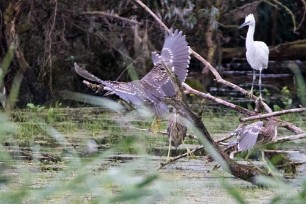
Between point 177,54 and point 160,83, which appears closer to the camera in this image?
point 160,83

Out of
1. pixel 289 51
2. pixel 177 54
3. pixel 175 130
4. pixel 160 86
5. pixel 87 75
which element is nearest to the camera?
pixel 175 130

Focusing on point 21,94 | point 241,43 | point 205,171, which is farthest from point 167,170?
point 241,43

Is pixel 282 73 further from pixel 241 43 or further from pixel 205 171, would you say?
pixel 205 171

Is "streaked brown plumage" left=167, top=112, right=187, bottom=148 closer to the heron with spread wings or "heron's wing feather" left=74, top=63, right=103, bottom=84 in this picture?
the heron with spread wings

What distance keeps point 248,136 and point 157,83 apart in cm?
73

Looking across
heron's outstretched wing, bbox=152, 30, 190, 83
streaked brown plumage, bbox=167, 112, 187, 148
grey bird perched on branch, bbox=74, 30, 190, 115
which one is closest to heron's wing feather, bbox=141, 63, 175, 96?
grey bird perched on branch, bbox=74, 30, 190, 115

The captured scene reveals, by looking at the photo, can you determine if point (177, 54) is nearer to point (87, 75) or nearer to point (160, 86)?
point (160, 86)

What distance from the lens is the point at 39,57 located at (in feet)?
29.1

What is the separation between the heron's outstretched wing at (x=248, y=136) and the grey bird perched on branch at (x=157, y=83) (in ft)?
1.53

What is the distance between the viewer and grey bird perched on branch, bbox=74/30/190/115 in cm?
504

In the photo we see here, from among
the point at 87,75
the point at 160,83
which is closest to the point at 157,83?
the point at 160,83

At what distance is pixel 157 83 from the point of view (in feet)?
17.3

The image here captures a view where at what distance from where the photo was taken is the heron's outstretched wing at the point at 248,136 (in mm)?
4750

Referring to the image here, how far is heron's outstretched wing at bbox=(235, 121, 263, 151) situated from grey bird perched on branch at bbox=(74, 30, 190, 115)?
0.47 meters
